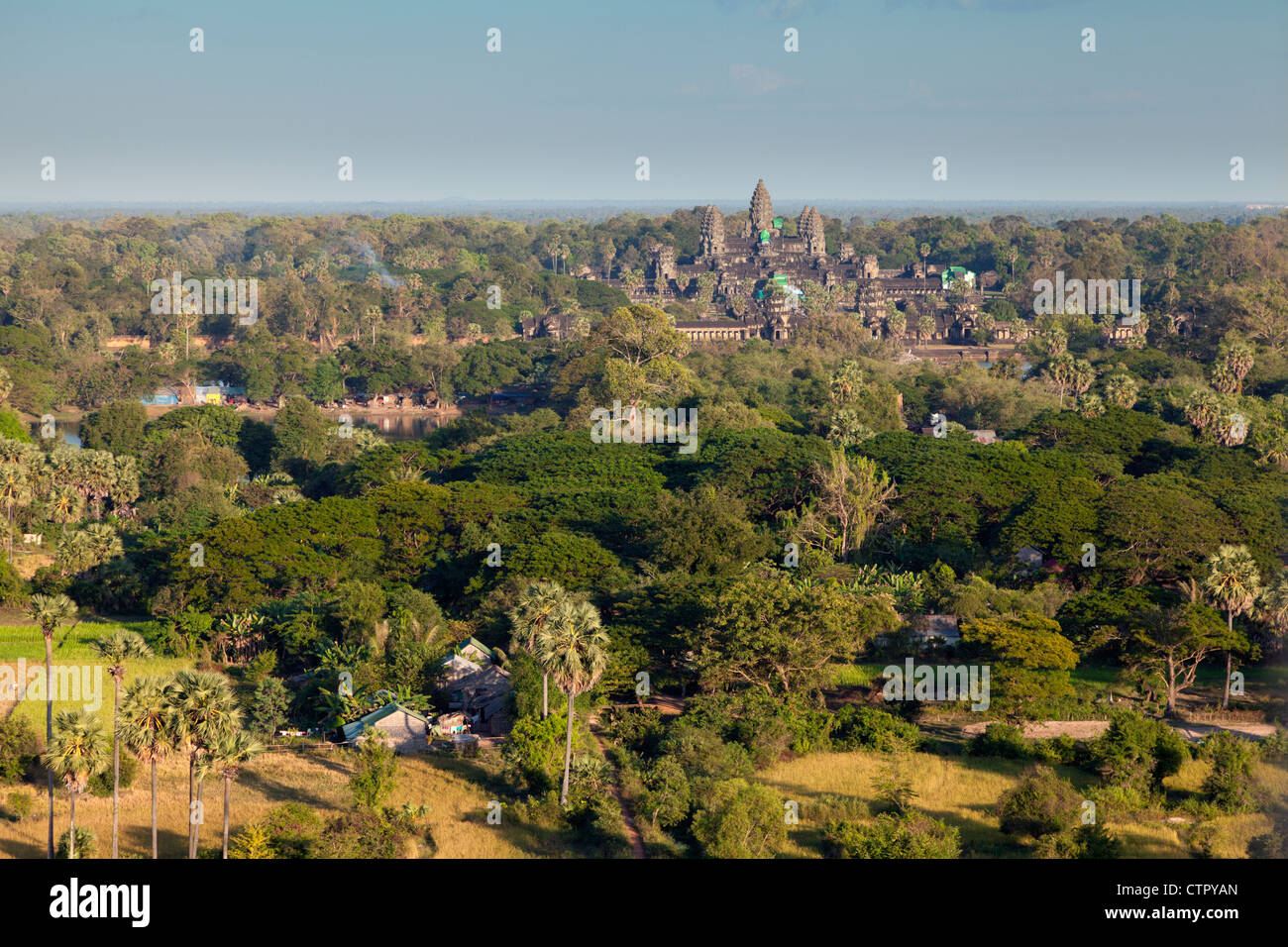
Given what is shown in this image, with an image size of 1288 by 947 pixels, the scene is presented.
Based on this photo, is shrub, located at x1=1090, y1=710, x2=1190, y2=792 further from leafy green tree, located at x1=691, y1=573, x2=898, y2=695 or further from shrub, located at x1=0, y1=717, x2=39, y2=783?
shrub, located at x1=0, y1=717, x2=39, y2=783

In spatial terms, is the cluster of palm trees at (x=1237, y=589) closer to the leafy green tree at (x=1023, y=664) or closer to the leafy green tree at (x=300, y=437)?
the leafy green tree at (x=1023, y=664)

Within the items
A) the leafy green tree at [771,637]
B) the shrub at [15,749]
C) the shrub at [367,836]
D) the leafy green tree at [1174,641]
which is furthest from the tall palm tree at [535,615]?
the leafy green tree at [1174,641]

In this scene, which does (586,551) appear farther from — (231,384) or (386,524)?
(231,384)

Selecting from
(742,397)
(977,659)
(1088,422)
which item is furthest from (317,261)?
(977,659)

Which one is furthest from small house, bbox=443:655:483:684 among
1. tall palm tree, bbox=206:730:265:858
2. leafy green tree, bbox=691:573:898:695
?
tall palm tree, bbox=206:730:265:858

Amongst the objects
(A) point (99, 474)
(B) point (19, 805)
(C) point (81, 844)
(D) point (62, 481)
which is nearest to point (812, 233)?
(A) point (99, 474)
